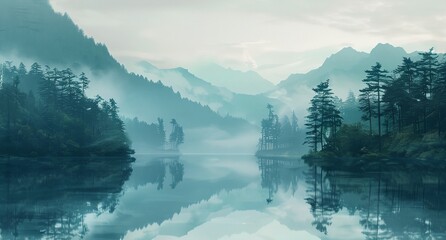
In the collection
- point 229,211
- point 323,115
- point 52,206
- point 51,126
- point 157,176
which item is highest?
point 323,115

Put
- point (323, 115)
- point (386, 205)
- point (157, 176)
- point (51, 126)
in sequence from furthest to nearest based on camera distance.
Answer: point (51, 126)
point (323, 115)
point (157, 176)
point (386, 205)

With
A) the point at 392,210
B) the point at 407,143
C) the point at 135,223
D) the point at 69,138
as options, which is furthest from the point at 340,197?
the point at 69,138

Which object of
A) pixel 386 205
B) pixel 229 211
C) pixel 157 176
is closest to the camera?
pixel 386 205

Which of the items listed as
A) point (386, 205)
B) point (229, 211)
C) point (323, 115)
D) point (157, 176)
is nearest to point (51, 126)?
point (323, 115)

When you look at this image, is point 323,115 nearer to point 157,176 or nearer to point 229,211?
point 157,176

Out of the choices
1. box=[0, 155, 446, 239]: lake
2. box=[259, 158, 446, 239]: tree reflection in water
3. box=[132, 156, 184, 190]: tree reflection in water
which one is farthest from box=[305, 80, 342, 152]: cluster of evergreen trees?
box=[0, 155, 446, 239]: lake

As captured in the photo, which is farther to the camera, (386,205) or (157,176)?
(157,176)

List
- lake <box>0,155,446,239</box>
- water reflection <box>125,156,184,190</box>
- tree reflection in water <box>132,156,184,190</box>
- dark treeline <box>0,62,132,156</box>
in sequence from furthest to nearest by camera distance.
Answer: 1. dark treeline <box>0,62,132,156</box>
2. tree reflection in water <box>132,156,184,190</box>
3. water reflection <box>125,156,184,190</box>
4. lake <box>0,155,446,239</box>

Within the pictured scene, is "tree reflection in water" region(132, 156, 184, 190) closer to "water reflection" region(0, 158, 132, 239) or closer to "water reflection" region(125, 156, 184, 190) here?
"water reflection" region(125, 156, 184, 190)

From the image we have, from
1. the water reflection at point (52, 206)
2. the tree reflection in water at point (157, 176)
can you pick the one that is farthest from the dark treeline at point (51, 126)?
the water reflection at point (52, 206)

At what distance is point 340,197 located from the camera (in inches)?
1300

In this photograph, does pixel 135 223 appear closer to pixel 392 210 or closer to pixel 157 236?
pixel 157 236

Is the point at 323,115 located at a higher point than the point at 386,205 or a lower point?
higher

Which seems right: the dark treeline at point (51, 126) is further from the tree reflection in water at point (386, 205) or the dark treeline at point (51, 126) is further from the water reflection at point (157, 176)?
the tree reflection in water at point (386, 205)
